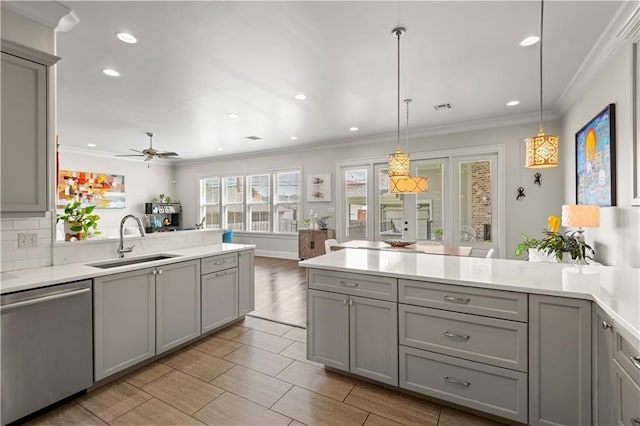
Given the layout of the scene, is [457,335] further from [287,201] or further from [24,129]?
[287,201]

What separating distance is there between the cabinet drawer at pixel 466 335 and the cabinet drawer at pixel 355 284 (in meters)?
0.14

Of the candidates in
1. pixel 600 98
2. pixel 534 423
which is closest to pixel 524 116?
pixel 600 98

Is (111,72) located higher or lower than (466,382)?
higher

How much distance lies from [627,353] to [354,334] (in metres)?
1.40

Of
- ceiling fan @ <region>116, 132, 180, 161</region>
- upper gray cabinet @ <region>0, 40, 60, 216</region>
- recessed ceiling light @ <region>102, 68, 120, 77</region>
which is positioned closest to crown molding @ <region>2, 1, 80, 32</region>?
upper gray cabinet @ <region>0, 40, 60, 216</region>

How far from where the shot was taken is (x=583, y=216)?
2650 millimetres

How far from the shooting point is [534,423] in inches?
62.5

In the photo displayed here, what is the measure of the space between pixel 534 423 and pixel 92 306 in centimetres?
288

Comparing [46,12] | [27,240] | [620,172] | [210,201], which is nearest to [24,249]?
[27,240]

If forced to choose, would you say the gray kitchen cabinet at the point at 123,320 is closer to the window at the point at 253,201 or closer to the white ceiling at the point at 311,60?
the white ceiling at the point at 311,60

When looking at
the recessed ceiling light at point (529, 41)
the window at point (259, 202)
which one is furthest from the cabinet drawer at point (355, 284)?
the window at point (259, 202)

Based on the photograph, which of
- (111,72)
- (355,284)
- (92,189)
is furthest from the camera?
(92,189)

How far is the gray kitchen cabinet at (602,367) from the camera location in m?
1.31

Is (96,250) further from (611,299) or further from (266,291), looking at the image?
(611,299)
